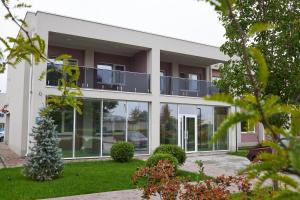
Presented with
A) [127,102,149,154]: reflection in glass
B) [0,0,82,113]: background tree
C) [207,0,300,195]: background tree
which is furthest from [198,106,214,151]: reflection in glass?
[207,0,300,195]: background tree

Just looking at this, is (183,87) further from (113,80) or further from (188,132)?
(113,80)

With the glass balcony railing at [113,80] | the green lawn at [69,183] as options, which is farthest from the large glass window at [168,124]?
the green lawn at [69,183]

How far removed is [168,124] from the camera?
20.2m

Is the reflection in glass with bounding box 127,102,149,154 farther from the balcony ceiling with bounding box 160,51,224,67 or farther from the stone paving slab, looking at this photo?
the stone paving slab

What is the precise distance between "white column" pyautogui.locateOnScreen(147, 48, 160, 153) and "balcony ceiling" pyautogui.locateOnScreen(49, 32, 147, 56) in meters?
0.97

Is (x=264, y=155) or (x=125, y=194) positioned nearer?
(x=264, y=155)

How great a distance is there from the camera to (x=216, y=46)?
22578mm

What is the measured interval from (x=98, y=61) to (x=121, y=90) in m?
3.28

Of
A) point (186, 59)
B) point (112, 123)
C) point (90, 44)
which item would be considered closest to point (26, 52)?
Result: point (112, 123)

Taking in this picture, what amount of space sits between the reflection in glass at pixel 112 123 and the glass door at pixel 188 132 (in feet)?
13.5

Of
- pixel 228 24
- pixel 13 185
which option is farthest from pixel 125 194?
pixel 228 24

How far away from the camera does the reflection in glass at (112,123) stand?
17906 millimetres

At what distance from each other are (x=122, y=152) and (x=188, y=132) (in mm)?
6454

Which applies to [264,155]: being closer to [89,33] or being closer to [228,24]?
[228,24]
